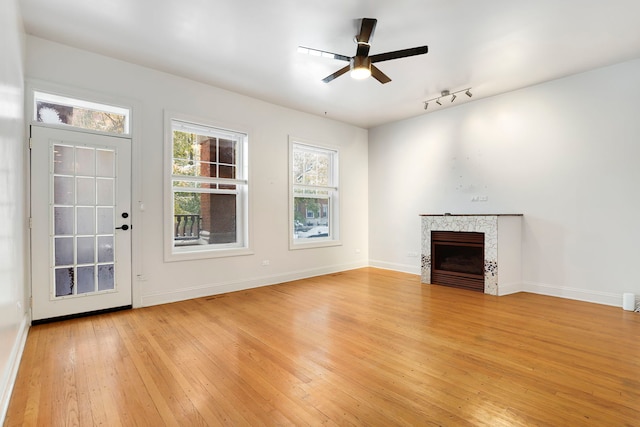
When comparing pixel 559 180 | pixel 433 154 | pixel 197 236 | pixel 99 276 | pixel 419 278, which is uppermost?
pixel 433 154

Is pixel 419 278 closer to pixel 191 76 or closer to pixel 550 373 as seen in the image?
pixel 550 373

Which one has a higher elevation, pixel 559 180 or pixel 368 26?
Result: pixel 368 26

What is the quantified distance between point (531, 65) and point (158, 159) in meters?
4.86

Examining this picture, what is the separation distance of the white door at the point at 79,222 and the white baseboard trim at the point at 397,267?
4.48m

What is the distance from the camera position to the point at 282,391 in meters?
1.96

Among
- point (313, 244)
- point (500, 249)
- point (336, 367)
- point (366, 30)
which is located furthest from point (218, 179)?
point (500, 249)

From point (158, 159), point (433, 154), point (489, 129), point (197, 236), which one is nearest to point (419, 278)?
point (433, 154)

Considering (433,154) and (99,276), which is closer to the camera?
(99,276)

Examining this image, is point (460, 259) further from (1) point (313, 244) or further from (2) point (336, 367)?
(2) point (336, 367)

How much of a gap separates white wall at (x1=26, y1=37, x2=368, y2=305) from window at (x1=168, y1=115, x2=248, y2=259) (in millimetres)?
171

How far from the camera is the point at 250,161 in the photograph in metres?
4.80

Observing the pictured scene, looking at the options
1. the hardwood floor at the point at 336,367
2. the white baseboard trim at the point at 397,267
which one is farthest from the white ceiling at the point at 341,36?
the white baseboard trim at the point at 397,267

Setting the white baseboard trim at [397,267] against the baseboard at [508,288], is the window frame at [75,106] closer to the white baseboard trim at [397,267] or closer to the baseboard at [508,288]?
the white baseboard trim at [397,267]

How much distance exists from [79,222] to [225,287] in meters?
1.97
